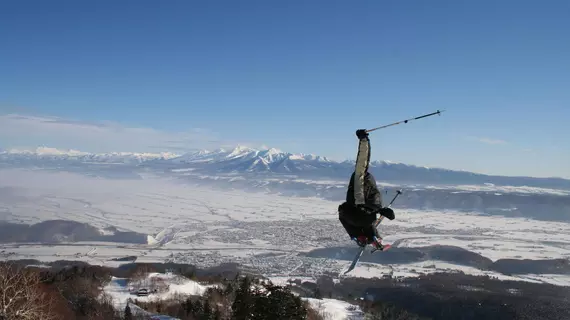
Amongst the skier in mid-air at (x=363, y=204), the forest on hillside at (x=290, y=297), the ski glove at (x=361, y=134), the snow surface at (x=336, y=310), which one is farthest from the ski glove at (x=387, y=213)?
the snow surface at (x=336, y=310)

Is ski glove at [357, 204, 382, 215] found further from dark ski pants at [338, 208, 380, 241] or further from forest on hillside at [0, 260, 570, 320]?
forest on hillside at [0, 260, 570, 320]

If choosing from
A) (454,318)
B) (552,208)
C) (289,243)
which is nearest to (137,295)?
(454,318)

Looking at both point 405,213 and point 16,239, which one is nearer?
point 16,239

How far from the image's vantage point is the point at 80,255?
287 feet

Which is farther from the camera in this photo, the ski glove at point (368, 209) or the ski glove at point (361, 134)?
the ski glove at point (368, 209)

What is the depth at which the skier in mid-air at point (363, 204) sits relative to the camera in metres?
5.22

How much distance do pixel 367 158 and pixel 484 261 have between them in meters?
96.7

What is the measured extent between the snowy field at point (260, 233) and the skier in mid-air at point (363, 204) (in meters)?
69.6

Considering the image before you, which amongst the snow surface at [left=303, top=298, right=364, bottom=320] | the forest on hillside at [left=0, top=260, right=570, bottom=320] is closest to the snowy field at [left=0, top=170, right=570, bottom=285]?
the forest on hillside at [left=0, top=260, right=570, bottom=320]

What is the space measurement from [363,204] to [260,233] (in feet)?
406

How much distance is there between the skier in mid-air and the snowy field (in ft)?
228

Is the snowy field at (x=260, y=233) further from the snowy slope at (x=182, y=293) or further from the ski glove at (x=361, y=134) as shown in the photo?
the ski glove at (x=361, y=134)

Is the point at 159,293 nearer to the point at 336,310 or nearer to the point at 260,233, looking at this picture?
the point at 336,310

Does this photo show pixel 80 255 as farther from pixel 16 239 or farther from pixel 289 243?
pixel 289 243
